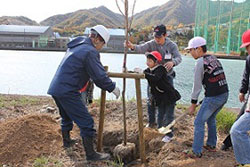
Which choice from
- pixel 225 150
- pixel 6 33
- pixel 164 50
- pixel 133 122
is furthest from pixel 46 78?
pixel 6 33

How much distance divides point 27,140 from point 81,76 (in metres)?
1.11

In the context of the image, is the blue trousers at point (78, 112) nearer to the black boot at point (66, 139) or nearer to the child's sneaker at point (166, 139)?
the black boot at point (66, 139)

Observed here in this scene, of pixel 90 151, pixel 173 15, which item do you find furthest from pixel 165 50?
pixel 173 15

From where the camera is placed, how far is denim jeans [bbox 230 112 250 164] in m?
2.25

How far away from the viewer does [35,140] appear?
312cm

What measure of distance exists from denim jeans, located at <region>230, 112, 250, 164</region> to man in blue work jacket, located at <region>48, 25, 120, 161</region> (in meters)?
1.15

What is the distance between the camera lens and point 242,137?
2266mm

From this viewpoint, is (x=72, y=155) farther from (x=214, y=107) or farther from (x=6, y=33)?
(x=6, y=33)

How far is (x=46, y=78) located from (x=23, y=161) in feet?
24.3

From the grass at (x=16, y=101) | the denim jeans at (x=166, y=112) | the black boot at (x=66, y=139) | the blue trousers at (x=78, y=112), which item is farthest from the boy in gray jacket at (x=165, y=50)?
the grass at (x=16, y=101)

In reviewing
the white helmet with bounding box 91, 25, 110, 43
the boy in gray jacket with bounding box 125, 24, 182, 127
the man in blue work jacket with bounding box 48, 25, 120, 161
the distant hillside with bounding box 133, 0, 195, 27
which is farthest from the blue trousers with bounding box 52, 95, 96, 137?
the distant hillside with bounding box 133, 0, 195, 27

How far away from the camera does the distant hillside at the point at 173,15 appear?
88.2 meters

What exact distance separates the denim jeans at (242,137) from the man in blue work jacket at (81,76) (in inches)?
45.4

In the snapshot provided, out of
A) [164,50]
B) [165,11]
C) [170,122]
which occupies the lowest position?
[170,122]
